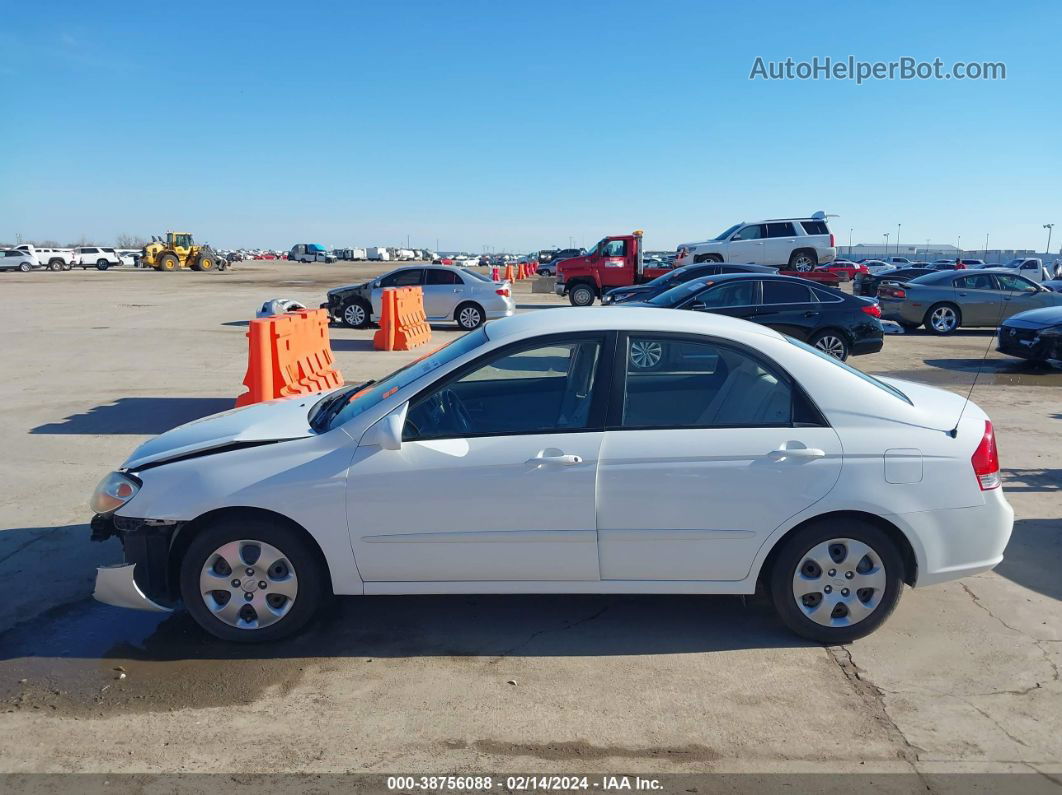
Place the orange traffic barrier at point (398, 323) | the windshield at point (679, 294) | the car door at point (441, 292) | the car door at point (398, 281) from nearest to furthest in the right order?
the windshield at point (679, 294), the orange traffic barrier at point (398, 323), the car door at point (441, 292), the car door at point (398, 281)

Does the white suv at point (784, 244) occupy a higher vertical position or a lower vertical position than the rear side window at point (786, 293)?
higher

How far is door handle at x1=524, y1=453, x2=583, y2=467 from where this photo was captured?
13.4 ft

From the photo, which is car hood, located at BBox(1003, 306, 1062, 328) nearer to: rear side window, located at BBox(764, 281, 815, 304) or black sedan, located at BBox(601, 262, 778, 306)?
rear side window, located at BBox(764, 281, 815, 304)

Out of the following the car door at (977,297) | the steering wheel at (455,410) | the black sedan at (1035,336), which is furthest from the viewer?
the car door at (977,297)

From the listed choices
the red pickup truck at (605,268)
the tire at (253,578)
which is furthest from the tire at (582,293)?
the tire at (253,578)

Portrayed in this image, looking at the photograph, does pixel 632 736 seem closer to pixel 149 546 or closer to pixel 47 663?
pixel 149 546

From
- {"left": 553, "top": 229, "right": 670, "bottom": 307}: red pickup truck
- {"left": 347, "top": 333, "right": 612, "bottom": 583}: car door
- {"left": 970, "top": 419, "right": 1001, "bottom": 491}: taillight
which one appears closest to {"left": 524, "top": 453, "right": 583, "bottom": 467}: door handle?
{"left": 347, "top": 333, "right": 612, "bottom": 583}: car door

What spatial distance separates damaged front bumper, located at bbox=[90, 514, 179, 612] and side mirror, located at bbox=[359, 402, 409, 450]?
105 cm

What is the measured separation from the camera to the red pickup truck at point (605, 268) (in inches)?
1014

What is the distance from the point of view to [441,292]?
1972cm

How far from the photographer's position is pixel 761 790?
318cm

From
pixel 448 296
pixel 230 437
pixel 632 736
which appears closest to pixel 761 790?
pixel 632 736

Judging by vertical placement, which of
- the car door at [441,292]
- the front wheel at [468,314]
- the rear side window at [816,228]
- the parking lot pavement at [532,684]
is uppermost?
the rear side window at [816,228]

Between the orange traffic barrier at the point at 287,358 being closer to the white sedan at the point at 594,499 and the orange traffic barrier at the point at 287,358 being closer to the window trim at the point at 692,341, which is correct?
the white sedan at the point at 594,499
